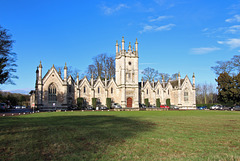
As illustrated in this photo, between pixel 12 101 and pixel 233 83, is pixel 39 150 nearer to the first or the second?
pixel 233 83

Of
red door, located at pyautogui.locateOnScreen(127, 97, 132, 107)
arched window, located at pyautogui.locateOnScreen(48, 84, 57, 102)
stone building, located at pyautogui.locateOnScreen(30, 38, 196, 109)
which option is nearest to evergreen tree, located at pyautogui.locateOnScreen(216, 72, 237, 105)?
stone building, located at pyautogui.locateOnScreen(30, 38, 196, 109)

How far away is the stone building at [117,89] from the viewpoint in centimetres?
5163

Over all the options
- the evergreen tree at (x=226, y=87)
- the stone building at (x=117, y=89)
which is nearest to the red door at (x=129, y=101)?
the stone building at (x=117, y=89)

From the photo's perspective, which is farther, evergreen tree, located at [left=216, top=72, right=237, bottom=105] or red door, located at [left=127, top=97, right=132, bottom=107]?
red door, located at [left=127, top=97, right=132, bottom=107]

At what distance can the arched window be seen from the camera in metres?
51.7

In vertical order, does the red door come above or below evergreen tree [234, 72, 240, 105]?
below

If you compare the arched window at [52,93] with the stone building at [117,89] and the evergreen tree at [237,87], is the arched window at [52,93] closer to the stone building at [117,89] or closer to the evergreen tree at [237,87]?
the stone building at [117,89]

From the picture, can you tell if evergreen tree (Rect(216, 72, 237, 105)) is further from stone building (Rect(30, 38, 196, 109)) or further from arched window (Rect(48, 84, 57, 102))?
arched window (Rect(48, 84, 57, 102))

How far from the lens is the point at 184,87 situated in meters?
67.9

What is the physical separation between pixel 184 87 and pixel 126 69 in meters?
21.0

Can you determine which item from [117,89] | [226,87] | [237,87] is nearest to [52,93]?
[117,89]

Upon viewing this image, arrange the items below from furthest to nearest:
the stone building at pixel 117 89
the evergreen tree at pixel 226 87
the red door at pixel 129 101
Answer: the red door at pixel 129 101 < the evergreen tree at pixel 226 87 < the stone building at pixel 117 89

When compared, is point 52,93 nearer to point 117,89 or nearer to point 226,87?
point 117,89

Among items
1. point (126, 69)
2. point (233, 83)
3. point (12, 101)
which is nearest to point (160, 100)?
point (126, 69)
